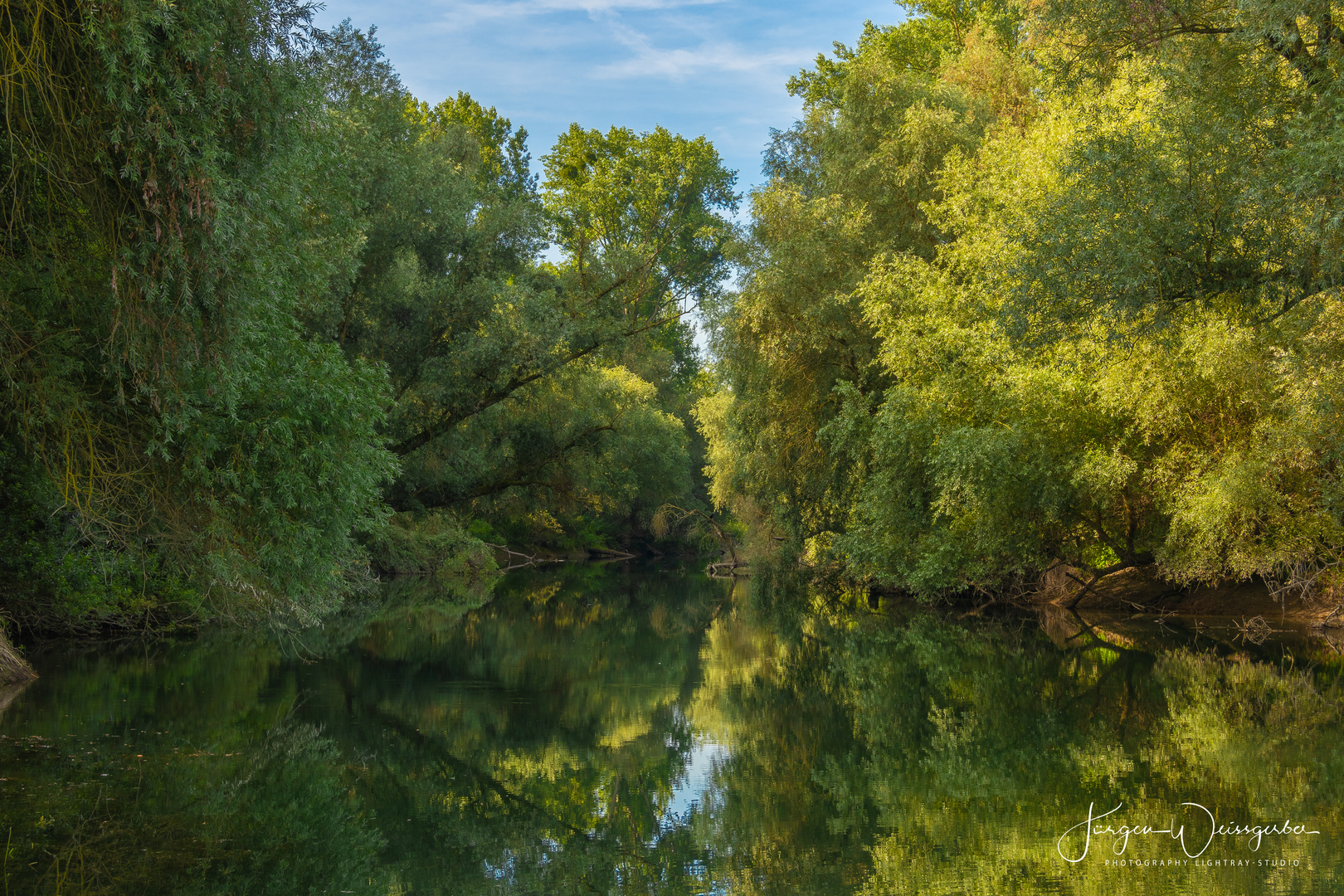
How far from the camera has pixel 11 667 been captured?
11.2 metres

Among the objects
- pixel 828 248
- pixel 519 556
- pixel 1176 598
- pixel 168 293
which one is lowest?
pixel 519 556

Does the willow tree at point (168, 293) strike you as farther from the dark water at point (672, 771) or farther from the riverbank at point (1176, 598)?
the riverbank at point (1176, 598)

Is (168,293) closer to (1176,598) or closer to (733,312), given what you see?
(733,312)

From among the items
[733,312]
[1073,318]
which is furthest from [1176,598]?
[733,312]

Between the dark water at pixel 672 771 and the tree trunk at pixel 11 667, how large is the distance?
0.38 metres

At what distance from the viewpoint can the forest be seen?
8.30 m

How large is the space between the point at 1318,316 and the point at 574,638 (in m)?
12.2

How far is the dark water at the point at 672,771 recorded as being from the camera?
577cm

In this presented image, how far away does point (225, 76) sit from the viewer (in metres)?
8.19

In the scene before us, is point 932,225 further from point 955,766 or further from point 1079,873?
point 1079,873

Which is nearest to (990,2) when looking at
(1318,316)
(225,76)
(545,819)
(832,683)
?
(1318,316)

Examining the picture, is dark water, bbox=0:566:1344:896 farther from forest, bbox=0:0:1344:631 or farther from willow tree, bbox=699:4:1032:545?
willow tree, bbox=699:4:1032:545

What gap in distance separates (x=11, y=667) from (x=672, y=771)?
7.87 metres

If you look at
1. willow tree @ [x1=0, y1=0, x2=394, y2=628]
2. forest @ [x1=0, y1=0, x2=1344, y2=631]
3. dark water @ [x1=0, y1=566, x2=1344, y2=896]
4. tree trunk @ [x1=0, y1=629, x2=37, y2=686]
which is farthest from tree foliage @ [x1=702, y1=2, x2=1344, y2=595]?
tree trunk @ [x1=0, y1=629, x2=37, y2=686]
